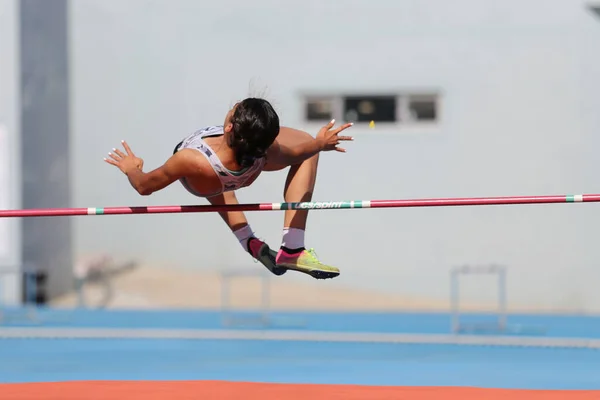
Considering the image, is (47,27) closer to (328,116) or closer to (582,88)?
(328,116)

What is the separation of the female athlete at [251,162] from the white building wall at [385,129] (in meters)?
6.25

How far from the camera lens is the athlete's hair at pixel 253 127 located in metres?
5.17

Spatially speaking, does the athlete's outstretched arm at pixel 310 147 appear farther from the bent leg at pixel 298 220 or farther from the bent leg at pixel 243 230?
the bent leg at pixel 243 230

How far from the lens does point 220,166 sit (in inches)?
209

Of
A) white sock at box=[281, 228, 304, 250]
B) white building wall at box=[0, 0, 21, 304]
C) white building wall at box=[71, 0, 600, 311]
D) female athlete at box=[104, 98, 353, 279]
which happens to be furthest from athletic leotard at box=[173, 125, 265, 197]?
white building wall at box=[0, 0, 21, 304]

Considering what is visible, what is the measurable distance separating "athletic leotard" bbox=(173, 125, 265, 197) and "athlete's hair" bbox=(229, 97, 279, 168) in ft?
0.40

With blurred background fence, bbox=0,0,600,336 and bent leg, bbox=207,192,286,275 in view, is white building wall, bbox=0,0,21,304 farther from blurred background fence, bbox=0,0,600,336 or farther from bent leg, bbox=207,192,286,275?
bent leg, bbox=207,192,286,275

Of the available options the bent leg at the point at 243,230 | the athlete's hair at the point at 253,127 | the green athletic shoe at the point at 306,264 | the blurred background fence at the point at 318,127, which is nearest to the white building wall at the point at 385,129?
the blurred background fence at the point at 318,127

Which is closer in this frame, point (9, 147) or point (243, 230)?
point (243, 230)

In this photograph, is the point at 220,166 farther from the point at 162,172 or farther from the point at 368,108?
the point at 368,108

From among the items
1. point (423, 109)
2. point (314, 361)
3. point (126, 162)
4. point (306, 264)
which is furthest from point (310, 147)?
point (423, 109)

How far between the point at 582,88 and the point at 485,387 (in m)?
5.70

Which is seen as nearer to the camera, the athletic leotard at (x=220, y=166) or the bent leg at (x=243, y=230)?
the athletic leotard at (x=220, y=166)

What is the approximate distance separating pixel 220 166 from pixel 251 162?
0.15 m
